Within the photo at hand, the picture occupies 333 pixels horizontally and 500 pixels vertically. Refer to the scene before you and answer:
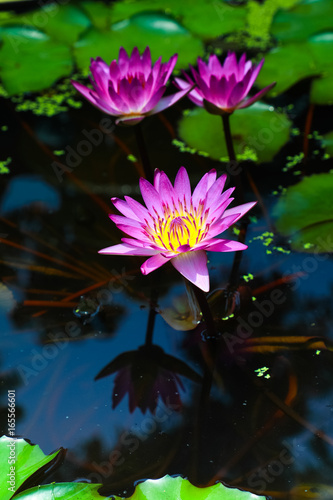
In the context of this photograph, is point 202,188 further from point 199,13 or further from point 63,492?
point 199,13

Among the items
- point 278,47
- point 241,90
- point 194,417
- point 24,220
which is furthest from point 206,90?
point 278,47

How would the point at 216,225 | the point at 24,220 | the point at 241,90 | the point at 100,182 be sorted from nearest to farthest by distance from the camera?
1. the point at 216,225
2. the point at 241,90
3. the point at 24,220
4. the point at 100,182

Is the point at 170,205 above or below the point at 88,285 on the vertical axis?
above

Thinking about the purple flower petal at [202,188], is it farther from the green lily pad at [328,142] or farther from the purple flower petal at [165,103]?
the green lily pad at [328,142]

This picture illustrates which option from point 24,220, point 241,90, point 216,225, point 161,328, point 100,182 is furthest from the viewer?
point 100,182

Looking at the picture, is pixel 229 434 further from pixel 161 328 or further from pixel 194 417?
pixel 161 328

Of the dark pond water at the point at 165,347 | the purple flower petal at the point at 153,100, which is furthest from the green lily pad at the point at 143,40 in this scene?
the purple flower petal at the point at 153,100

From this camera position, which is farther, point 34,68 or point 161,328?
point 34,68
